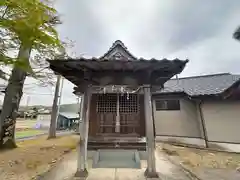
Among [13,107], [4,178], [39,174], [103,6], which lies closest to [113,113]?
[39,174]

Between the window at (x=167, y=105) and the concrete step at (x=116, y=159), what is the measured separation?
575 centimetres

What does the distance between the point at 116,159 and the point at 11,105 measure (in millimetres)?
6397

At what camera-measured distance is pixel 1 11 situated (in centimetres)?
442

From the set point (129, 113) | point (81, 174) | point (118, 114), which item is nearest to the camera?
point (81, 174)

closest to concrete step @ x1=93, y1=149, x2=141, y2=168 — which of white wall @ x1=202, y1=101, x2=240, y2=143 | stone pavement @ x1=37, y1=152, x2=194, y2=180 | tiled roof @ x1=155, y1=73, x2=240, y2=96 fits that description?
stone pavement @ x1=37, y1=152, x2=194, y2=180

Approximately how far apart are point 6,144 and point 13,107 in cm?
191

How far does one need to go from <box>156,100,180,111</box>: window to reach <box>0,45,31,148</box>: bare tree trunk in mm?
9192

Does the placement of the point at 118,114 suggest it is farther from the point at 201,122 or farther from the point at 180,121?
the point at 201,122

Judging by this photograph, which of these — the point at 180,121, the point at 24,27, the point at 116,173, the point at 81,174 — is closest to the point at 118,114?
the point at 116,173

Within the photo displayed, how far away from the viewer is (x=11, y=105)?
7.52 meters

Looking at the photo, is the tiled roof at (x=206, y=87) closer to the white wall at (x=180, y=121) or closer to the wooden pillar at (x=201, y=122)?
the wooden pillar at (x=201, y=122)

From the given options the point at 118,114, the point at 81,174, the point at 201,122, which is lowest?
the point at 81,174

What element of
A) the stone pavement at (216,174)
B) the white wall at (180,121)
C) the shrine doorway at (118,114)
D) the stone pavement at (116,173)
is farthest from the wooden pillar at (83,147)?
the white wall at (180,121)

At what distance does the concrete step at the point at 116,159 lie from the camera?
5043 mm
